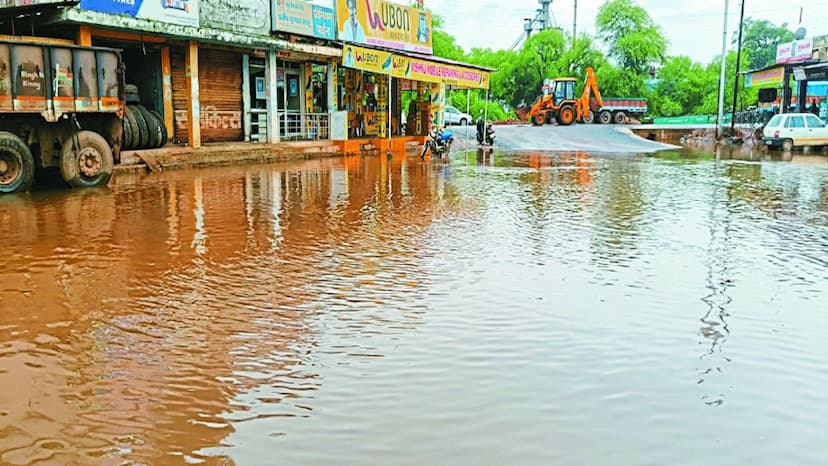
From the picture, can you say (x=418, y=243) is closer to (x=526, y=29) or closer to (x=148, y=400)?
(x=148, y=400)

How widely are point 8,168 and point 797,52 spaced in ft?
116

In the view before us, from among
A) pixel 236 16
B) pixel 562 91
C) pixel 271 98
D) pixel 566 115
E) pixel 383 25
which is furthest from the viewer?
pixel 562 91

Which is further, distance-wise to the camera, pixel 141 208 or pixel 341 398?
pixel 141 208

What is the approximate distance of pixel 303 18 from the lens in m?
23.8

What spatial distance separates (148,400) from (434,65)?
2597 cm

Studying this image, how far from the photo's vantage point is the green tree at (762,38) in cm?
9038

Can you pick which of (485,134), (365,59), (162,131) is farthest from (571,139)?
(162,131)

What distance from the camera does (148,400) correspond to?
4031 millimetres

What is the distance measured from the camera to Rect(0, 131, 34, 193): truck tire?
40.7ft

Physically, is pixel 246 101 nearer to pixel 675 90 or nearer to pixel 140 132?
pixel 140 132

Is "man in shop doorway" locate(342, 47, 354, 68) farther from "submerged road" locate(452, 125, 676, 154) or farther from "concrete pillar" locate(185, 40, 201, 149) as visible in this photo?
"submerged road" locate(452, 125, 676, 154)

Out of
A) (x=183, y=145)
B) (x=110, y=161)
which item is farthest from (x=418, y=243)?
(x=183, y=145)

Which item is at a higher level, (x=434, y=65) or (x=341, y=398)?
(x=434, y=65)

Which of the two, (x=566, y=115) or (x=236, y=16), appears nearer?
(x=236, y=16)
